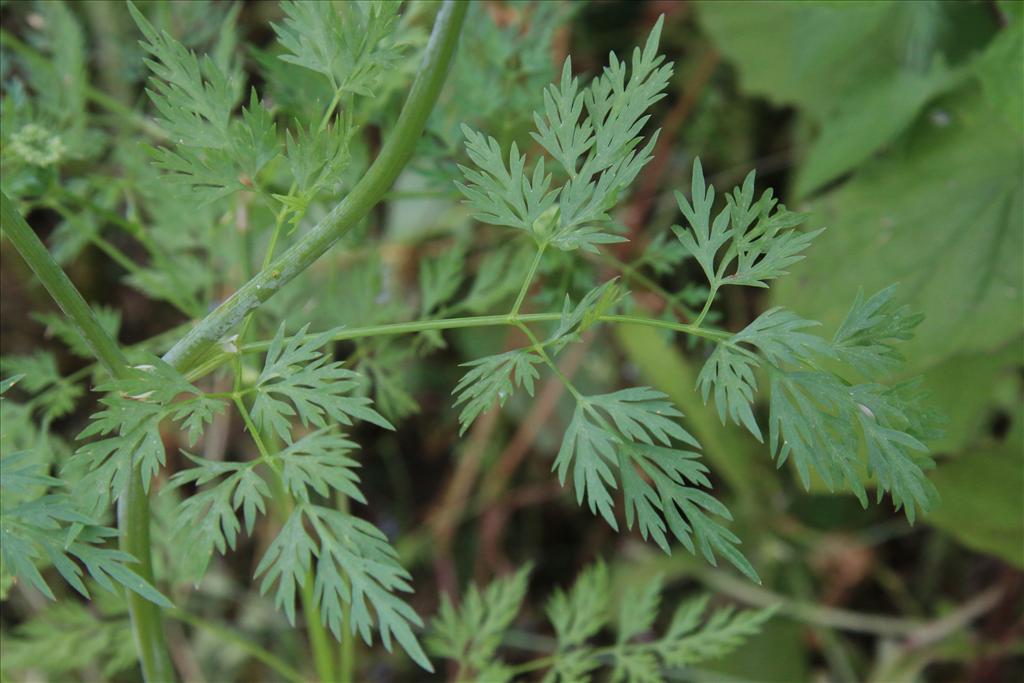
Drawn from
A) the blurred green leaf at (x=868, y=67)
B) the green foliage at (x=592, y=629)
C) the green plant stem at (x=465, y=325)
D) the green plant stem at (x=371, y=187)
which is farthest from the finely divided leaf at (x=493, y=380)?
the blurred green leaf at (x=868, y=67)

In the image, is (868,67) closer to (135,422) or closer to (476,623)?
(476,623)

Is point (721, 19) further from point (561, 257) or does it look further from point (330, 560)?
point (330, 560)

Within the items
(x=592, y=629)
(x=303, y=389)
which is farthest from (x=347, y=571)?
(x=592, y=629)

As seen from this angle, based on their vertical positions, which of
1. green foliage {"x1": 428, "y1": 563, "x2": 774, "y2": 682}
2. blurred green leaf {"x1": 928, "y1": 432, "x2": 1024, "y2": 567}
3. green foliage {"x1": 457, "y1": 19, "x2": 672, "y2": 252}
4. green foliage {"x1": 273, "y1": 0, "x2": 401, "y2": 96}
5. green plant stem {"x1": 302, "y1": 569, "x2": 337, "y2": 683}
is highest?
green foliage {"x1": 273, "y1": 0, "x2": 401, "y2": 96}

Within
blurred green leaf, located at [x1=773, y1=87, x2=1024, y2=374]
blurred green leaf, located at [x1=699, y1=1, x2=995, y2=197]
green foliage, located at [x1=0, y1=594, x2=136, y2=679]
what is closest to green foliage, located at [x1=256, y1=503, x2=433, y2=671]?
green foliage, located at [x1=0, y1=594, x2=136, y2=679]

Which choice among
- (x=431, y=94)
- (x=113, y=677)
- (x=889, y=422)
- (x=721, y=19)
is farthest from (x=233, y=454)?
(x=889, y=422)

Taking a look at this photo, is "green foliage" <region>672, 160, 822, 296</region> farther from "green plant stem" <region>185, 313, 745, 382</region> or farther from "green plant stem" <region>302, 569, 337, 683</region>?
"green plant stem" <region>302, 569, 337, 683</region>
